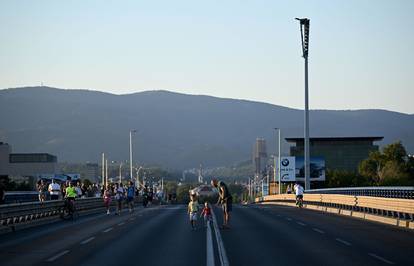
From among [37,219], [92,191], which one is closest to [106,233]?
[37,219]

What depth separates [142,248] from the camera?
893 inches

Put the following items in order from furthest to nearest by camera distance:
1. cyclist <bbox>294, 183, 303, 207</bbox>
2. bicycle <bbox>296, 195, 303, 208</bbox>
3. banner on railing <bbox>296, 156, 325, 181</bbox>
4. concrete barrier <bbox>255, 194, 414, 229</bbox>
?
banner on railing <bbox>296, 156, 325, 181</bbox> < bicycle <bbox>296, 195, 303, 208</bbox> < cyclist <bbox>294, 183, 303, 207</bbox> < concrete barrier <bbox>255, 194, 414, 229</bbox>

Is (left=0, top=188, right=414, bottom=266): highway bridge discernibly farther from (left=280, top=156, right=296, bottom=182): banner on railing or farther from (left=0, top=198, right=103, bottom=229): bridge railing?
(left=280, top=156, right=296, bottom=182): banner on railing

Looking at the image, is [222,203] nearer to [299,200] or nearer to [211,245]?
[211,245]

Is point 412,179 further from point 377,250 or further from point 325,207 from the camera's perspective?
point 377,250

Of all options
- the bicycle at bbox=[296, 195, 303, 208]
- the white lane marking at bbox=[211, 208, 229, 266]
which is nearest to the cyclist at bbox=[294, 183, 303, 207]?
the bicycle at bbox=[296, 195, 303, 208]

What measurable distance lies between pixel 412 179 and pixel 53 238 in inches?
3366

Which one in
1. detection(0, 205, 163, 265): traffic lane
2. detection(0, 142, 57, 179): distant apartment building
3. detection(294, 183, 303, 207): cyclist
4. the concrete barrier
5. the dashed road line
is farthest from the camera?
detection(0, 142, 57, 179): distant apartment building

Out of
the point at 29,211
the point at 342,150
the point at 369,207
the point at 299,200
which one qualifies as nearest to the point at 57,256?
the point at 29,211

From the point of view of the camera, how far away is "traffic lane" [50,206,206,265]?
63.2 feet

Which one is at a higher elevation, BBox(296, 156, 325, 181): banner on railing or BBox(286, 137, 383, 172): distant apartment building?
BBox(286, 137, 383, 172): distant apartment building

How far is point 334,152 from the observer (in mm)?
178625

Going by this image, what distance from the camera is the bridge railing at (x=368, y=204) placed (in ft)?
106

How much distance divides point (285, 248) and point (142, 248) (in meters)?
3.82
